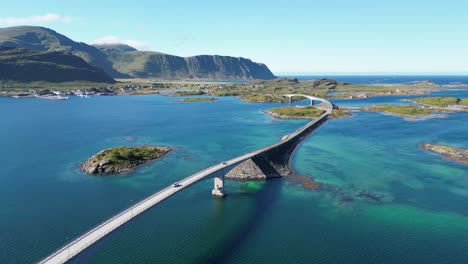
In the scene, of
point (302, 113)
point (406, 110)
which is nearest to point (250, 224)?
point (302, 113)

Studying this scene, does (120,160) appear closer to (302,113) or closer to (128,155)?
(128,155)

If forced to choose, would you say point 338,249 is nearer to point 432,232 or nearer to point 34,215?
point 432,232

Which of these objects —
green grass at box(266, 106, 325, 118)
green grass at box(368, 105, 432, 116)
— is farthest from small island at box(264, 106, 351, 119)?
green grass at box(368, 105, 432, 116)

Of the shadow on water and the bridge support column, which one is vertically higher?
the bridge support column

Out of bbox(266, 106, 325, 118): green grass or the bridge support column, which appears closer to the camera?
the bridge support column

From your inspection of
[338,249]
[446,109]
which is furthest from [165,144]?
[446,109]

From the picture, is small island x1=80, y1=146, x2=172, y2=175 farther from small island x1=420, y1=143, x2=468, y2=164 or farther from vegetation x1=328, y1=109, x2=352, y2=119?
vegetation x1=328, y1=109, x2=352, y2=119

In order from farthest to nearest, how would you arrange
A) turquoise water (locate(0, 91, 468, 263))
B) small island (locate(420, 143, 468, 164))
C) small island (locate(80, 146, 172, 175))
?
small island (locate(420, 143, 468, 164)) < small island (locate(80, 146, 172, 175)) < turquoise water (locate(0, 91, 468, 263))
